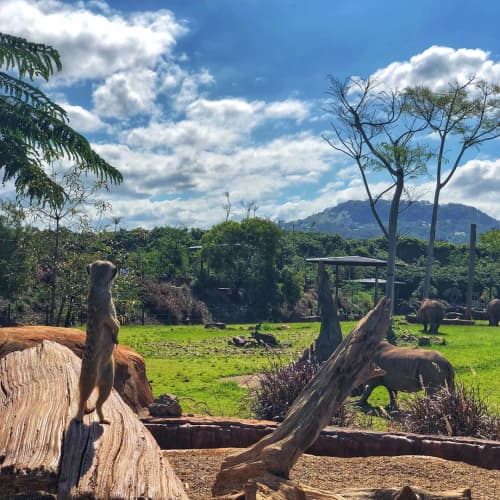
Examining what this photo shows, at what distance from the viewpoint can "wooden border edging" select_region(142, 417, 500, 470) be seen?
17.4 ft

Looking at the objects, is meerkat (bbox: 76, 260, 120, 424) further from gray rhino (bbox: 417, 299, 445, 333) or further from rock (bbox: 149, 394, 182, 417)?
gray rhino (bbox: 417, 299, 445, 333)

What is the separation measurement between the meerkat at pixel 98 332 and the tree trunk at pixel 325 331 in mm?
7160

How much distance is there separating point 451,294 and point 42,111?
31.7 metres

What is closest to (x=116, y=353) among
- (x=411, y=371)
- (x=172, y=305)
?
(x=411, y=371)

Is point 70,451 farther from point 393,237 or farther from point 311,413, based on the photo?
point 393,237

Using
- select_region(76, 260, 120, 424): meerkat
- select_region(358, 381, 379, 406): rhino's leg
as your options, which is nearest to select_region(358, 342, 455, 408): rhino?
select_region(358, 381, 379, 406): rhino's leg

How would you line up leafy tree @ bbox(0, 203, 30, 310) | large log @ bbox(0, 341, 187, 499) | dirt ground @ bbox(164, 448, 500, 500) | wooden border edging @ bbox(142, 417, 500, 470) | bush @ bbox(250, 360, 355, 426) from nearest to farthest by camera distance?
1. large log @ bbox(0, 341, 187, 499)
2. dirt ground @ bbox(164, 448, 500, 500)
3. wooden border edging @ bbox(142, 417, 500, 470)
4. bush @ bbox(250, 360, 355, 426)
5. leafy tree @ bbox(0, 203, 30, 310)

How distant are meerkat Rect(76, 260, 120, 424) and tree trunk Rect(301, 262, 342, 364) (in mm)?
7160

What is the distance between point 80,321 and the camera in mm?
22562

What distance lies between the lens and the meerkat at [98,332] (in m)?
3.65

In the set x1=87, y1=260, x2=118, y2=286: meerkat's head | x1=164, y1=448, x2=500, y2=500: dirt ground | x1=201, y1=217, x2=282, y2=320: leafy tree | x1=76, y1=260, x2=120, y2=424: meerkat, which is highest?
x1=201, y1=217, x2=282, y2=320: leafy tree

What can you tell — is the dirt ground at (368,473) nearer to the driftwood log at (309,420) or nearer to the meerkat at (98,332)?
the driftwood log at (309,420)

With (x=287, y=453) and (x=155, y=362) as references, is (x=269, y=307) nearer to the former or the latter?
(x=155, y=362)

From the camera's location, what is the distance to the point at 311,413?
410 centimetres
